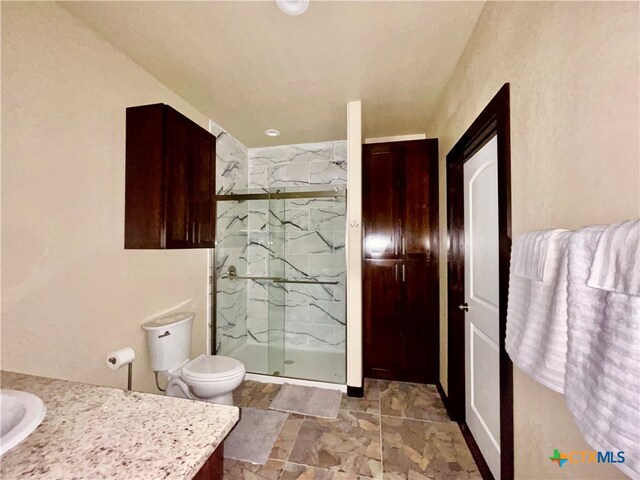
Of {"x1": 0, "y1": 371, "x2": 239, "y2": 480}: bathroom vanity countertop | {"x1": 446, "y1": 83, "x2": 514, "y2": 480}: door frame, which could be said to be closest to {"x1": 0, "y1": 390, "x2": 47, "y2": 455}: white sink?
{"x1": 0, "y1": 371, "x2": 239, "y2": 480}: bathroom vanity countertop

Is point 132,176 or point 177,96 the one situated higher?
point 177,96

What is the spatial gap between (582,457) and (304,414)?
175 centimetres

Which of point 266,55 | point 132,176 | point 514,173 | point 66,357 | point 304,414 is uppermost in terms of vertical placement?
point 266,55

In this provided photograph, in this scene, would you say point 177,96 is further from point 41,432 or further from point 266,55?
point 41,432

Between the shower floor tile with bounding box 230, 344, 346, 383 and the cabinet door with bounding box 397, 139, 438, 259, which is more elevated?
the cabinet door with bounding box 397, 139, 438, 259

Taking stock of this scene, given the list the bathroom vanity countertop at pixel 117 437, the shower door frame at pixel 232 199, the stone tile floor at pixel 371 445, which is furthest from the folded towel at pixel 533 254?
the shower door frame at pixel 232 199

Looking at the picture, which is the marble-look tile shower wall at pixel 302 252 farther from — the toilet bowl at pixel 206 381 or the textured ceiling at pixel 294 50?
the toilet bowl at pixel 206 381

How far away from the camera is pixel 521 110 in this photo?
1.04m

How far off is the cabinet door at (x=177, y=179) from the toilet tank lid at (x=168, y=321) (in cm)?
58

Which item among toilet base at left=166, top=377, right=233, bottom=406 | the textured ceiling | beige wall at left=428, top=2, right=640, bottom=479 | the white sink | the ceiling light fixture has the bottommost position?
toilet base at left=166, top=377, right=233, bottom=406

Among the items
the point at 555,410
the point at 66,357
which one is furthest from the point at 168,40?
the point at 555,410

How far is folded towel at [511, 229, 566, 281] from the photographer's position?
2.28 feet

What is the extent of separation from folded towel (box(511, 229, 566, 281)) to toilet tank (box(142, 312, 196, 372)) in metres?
2.10

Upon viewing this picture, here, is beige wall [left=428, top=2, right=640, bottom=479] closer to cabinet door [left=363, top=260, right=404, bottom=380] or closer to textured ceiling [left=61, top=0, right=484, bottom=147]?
textured ceiling [left=61, top=0, right=484, bottom=147]
